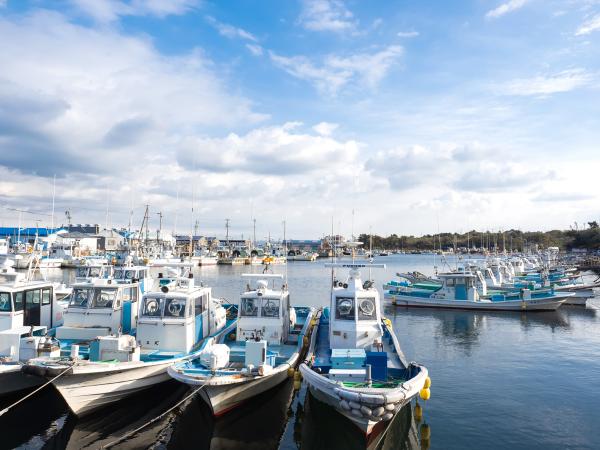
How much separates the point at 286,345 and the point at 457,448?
794cm

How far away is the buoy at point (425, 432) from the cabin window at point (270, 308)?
7081mm

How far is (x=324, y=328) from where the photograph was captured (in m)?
22.8

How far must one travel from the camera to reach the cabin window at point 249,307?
18.9 metres

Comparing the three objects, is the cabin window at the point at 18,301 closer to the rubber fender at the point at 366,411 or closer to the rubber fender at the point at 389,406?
the rubber fender at the point at 366,411

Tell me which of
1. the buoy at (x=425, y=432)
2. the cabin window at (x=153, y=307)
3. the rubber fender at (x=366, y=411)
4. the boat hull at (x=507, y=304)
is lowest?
Answer: the buoy at (x=425, y=432)

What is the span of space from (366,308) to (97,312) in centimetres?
1085

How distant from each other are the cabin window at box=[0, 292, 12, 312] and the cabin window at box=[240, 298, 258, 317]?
9127 mm

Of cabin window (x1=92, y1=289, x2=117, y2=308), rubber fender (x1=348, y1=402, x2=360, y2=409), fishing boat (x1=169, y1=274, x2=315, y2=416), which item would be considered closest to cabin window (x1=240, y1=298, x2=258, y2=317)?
fishing boat (x1=169, y1=274, x2=315, y2=416)

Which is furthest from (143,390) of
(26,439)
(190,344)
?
(26,439)

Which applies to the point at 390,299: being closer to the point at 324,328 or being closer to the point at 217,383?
the point at 324,328

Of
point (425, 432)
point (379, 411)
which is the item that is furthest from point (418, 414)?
point (379, 411)

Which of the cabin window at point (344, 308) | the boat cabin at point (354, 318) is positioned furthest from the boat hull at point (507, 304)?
the cabin window at point (344, 308)

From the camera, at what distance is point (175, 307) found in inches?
680

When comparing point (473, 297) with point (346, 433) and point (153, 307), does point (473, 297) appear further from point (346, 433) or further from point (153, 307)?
point (153, 307)
